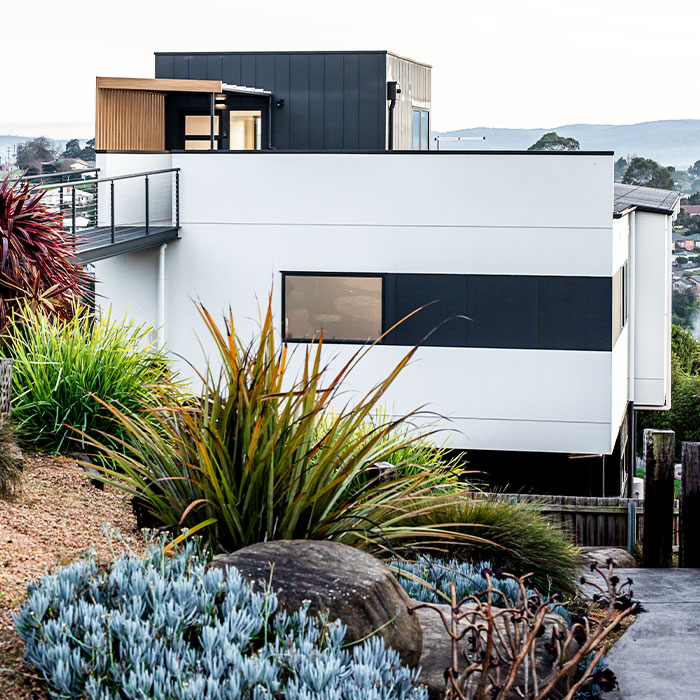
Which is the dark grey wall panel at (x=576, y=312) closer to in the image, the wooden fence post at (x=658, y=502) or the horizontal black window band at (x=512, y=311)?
the horizontal black window band at (x=512, y=311)

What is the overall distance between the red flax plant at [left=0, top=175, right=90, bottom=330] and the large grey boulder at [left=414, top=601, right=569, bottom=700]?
4934 millimetres

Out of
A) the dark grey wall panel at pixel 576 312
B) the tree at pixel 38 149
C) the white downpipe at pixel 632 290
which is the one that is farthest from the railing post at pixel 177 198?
the tree at pixel 38 149

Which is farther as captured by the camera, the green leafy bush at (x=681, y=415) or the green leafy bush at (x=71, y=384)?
the green leafy bush at (x=681, y=415)

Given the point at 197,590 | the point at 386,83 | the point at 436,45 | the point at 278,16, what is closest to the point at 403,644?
the point at 197,590

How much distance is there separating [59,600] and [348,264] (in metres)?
11.3

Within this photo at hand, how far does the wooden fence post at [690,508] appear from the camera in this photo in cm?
735

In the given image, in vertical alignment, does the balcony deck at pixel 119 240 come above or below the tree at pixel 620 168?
below

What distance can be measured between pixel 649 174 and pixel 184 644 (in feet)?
242

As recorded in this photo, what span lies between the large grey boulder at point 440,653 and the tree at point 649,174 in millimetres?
71357

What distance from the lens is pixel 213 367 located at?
15.1 m

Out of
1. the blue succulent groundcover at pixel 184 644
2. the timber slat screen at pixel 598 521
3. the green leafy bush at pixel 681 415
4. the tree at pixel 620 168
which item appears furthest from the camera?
the tree at pixel 620 168

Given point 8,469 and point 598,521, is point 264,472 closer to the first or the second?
point 8,469

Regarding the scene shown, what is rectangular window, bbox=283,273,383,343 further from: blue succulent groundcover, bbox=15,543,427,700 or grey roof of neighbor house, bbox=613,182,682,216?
blue succulent groundcover, bbox=15,543,427,700

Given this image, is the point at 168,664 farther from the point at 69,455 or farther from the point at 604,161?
the point at 604,161
